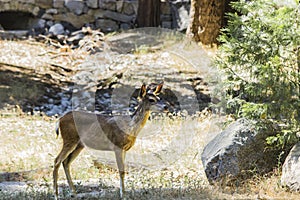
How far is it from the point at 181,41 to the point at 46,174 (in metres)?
7.88

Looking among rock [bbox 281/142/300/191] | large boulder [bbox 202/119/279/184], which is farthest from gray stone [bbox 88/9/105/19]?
rock [bbox 281/142/300/191]

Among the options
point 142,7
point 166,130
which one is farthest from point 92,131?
point 142,7

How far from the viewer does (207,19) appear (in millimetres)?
13727

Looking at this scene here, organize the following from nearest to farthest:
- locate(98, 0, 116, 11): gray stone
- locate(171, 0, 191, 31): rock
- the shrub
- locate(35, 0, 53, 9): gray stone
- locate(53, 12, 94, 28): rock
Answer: the shrub, locate(171, 0, 191, 31): rock, locate(53, 12, 94, 28): rock, locate(35, 0, 53, 9): gray stone, locate(98, 0, 116, 11): gray stone

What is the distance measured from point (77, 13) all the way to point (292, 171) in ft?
43.8

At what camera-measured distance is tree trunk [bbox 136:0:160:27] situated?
17.3 meters

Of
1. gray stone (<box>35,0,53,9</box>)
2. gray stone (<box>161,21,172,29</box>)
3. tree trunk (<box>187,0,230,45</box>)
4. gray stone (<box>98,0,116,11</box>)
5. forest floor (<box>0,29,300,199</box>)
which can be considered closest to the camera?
forest floor (<box>0,29,300,199</box>)

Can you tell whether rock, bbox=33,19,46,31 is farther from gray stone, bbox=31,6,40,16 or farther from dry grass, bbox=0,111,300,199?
dry grass, bbox=0,111,300,199

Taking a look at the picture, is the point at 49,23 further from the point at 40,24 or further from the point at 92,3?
the point at 92,3

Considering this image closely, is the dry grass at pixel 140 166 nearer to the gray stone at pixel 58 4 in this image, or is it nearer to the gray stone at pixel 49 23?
the gray stone at pixel 49 23

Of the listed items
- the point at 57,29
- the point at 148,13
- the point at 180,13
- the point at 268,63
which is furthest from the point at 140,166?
the point at 180,13

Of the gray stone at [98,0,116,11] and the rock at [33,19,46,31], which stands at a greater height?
the gray stone at [98,0,116,11]

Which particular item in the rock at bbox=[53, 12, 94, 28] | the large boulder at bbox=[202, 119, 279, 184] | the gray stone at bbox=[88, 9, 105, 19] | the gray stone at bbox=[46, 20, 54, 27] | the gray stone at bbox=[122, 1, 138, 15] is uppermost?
the gray stone at bbox=[122, 1, 138, 15]

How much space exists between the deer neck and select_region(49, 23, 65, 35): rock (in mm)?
12319
